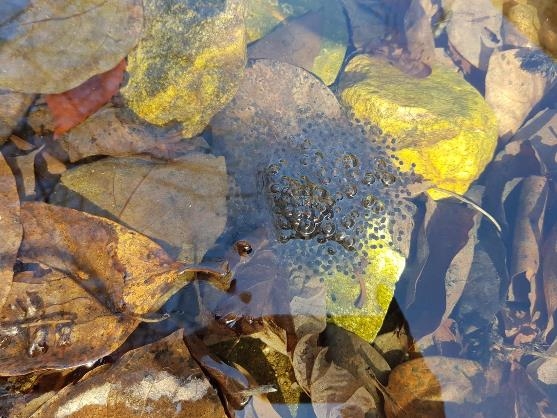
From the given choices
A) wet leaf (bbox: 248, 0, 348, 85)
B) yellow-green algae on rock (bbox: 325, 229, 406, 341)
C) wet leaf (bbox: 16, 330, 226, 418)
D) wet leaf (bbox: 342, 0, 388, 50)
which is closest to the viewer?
wet leaf (bbox: 16, 330, 226, 418)

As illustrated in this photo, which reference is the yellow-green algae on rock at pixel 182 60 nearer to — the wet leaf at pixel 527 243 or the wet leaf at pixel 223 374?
the wet leaf at pixel 223 374

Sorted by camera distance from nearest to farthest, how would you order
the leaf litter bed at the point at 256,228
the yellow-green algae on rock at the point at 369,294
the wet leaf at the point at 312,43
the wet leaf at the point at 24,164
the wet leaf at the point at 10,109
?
the leaf litter bed at the point at 256,228 → the wet leaf at the point at 24,164 → the wet leaf at the point at 10,109 → the yellow-green algae on rock at the point at 369,294 → the wet leaf at the point at 312,43

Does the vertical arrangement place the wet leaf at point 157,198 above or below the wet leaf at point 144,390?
above

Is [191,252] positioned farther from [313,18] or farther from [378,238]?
[313,18]

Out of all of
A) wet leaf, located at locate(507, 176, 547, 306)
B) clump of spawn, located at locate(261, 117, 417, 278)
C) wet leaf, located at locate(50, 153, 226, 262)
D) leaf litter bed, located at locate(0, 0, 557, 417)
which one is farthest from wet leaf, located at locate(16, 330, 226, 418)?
wet leaf, located at locate(507, 176, 547, 306)

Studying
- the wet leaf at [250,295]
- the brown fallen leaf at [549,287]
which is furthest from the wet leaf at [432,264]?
the wet leaf at [250,295]

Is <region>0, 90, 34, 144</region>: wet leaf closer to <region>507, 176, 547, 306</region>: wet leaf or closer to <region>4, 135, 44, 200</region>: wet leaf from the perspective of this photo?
<region>4, 135, 44, 200</region>: wet leaf

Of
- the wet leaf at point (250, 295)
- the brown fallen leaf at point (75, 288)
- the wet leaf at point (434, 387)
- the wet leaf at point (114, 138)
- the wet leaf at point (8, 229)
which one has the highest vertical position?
the wet leaf at point (114, 138)

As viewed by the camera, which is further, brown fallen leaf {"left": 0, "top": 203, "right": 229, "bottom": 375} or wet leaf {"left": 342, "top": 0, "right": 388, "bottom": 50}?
wet leaf {"left": 342, "top": 0, "right": 388, "bottom": 50}
